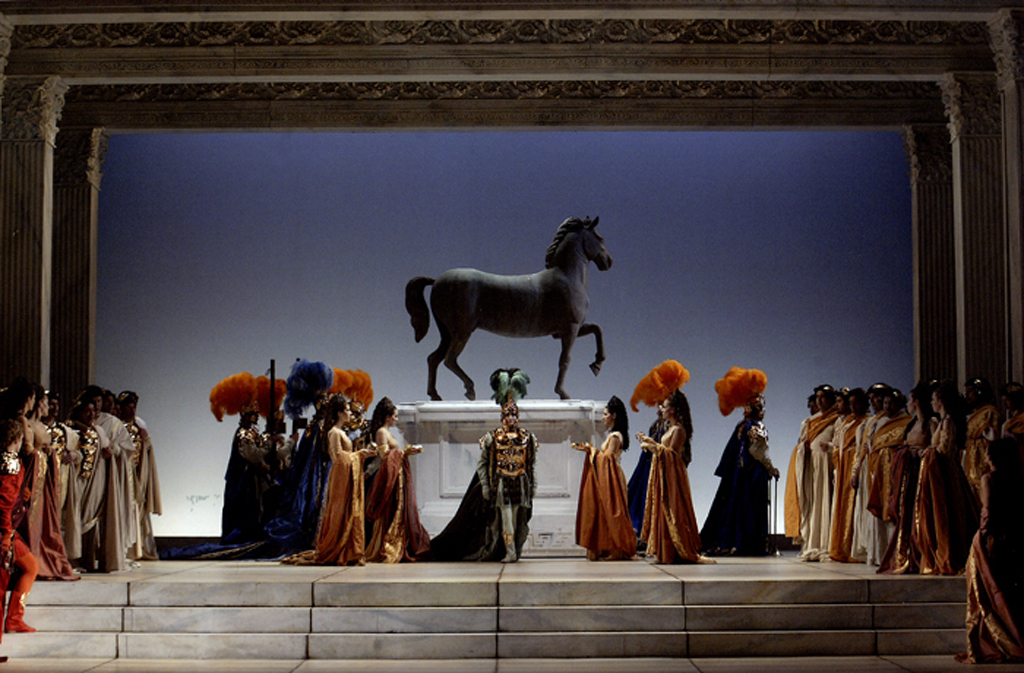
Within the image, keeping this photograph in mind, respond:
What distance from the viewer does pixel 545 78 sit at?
32.9 ft

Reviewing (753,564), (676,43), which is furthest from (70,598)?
(676,43)

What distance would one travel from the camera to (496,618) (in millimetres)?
6270

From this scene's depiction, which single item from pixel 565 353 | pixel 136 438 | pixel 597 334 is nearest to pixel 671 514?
pixel 565 353

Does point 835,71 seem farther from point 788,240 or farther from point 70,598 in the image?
point 70,598

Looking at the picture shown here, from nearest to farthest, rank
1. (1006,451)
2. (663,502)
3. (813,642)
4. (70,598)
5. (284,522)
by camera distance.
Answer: (1006,451)
(813,642)
(70,598)
(663,502)
(284,522)

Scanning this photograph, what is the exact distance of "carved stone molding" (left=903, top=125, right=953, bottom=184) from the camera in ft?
37.0

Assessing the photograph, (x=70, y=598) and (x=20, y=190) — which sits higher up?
(x=20, y=190)

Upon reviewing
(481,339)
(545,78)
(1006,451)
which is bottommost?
(1006,451)

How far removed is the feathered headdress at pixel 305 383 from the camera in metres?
9.55

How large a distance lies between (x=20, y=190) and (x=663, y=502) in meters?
6.24

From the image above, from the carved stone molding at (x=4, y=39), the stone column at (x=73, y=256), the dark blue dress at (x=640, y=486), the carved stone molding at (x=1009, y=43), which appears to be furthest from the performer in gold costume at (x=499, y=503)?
the carved stone molding at (x=4, y=39)

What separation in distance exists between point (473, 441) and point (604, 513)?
1.63 metres

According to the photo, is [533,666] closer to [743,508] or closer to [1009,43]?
[743,508]

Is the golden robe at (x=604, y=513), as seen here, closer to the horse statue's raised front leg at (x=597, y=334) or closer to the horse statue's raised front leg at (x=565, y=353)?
the horse statue's raised front leg at (x=565, y=353)
